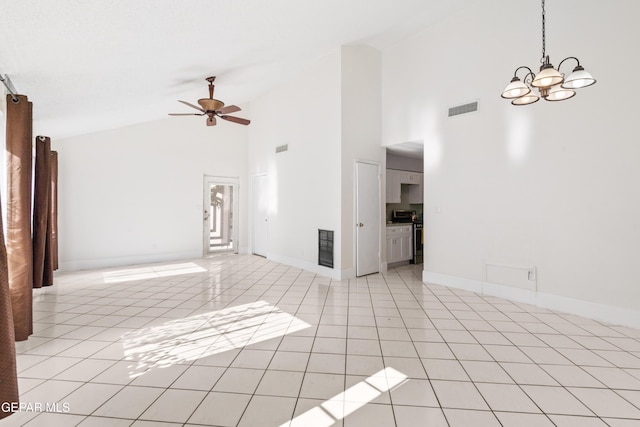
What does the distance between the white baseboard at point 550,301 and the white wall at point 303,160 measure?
1924 mm

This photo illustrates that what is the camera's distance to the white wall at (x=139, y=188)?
5.92 metres

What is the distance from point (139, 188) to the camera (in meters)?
6.61

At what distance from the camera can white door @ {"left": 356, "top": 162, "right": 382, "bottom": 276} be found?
549 cm

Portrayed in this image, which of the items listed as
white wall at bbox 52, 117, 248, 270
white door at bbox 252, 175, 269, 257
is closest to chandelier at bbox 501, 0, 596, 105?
white door at bbox 252, 175, 269, 257

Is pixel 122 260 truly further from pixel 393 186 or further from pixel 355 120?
pixel 393 186

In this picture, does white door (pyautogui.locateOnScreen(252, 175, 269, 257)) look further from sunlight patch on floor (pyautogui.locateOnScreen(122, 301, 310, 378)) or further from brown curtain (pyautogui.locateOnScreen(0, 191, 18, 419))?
brown curtain (pyautogui.locateOnScreen(0, 191, 18, 419))

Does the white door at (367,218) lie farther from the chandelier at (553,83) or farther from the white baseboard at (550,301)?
the chandelier at (553,83)

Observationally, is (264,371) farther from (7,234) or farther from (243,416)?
(7,234)

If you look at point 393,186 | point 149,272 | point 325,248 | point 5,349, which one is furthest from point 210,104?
point 393,186

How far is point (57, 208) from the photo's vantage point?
220 inches

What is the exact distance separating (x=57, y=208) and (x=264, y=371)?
576 centimetres

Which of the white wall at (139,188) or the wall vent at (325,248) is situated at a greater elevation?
the white wall at (139,188)

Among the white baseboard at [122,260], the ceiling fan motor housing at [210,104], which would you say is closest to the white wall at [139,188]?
the white baseboard at [122,260]

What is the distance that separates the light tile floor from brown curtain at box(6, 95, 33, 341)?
42cm
